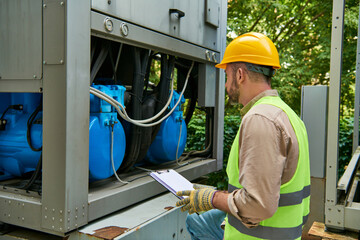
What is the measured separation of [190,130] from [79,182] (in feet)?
14.8

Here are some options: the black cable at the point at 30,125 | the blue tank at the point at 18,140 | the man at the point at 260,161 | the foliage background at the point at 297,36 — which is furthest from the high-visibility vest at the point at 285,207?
the foliage background at the point at 297,36

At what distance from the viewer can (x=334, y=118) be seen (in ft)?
9.61

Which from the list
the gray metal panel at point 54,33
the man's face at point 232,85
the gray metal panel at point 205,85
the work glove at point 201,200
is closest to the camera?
the work glove at point 201,200

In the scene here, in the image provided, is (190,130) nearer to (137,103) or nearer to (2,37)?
(137,103)

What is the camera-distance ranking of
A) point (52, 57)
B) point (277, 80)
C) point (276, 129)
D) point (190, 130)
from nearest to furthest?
point (276, 129)
point (52, 57)
point (190, 130)
point (277, 80)

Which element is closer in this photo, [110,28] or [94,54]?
[110,28]

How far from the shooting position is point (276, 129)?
1.43 metres

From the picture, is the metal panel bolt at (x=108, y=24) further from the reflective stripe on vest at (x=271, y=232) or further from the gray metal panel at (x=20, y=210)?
the reflective stripe on vest at (x=271, y=232)

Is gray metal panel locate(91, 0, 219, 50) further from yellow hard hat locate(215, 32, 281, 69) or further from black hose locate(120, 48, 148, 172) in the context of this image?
yellow hard hat locate(215, 32, 281, 69)

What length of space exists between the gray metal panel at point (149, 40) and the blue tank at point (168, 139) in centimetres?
46

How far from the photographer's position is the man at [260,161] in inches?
54.6

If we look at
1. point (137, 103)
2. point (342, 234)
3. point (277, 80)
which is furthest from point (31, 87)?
point (277, 80)

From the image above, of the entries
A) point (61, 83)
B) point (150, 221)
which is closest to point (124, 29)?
point (61, 83)

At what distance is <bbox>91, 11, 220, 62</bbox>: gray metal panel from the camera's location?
7.22ft
